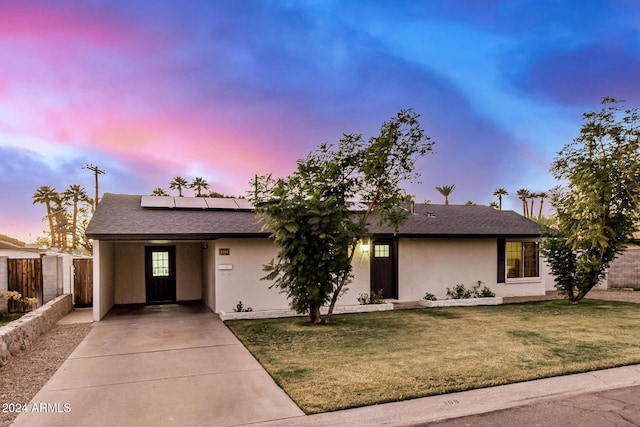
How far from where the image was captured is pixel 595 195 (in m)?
11.3

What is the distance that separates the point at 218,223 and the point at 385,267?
5.70 metres

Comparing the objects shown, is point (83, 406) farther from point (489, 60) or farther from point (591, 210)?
point (489, 60)

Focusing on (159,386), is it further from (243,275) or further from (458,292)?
(458,292)

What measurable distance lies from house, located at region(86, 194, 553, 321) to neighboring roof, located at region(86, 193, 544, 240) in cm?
3

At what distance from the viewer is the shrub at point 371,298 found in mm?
12227

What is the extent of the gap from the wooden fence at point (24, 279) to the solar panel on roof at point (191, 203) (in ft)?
13.5

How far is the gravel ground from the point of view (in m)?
4.96

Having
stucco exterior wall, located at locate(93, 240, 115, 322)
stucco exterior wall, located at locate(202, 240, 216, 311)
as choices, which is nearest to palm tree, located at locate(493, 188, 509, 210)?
stucco exterior wall, located at locate(202, 240, 216, 311)

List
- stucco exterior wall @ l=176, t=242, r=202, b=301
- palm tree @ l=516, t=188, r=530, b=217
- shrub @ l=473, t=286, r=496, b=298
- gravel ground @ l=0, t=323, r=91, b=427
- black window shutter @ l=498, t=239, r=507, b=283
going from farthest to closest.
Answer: palm tree @ l=516, t=188, r=530, b=217 < black window shutter @ l=498, t=239, r=507, b=283 < stucco exterior wall @ l=176, t=242, r=202, b=301 < shrub @ l=473, t=286, r=496, b=298 < gravel ground @ l=0, t=323, r=91, b=427

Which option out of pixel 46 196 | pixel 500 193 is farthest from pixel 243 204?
pixel 500 193

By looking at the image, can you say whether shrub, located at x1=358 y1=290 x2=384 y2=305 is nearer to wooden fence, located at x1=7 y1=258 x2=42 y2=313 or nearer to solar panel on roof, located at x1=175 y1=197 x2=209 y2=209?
solar panel on roof, located at x1=175 y1=197 x2=209 y2=209

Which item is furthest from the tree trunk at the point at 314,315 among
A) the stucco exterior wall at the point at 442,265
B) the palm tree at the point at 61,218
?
the palm tree at the point at 61,218

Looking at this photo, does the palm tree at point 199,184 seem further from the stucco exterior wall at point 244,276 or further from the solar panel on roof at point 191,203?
the stucco exterior wall at point 244,276

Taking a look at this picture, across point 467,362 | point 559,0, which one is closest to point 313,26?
point 559,0
